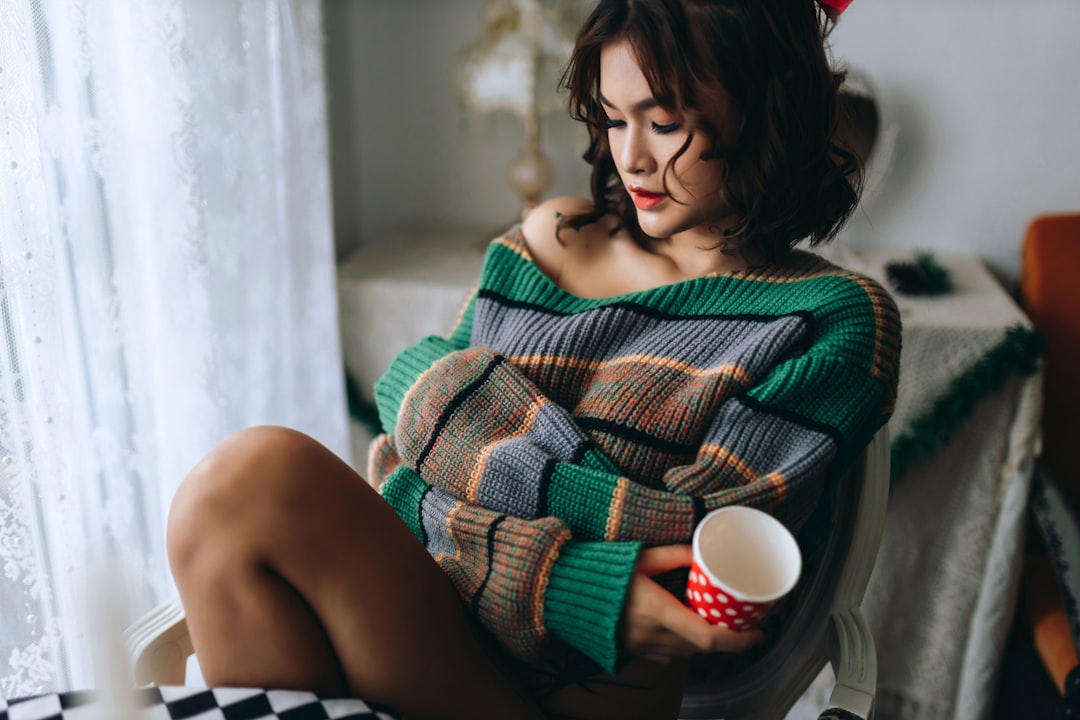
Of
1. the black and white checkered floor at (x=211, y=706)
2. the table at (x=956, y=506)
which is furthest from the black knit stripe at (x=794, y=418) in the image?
the table at (x=956, y=506)

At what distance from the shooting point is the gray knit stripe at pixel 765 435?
764mm

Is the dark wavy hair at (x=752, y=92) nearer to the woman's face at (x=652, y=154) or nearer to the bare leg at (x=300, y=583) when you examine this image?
the woman's face at (x=652, y=154)

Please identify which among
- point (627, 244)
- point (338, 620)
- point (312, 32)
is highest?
point (312, 32)

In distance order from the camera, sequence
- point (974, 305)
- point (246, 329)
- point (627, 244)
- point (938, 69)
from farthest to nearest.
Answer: point (938, 69) → point (974, 305) → point (246, 329) → point (627, 244)

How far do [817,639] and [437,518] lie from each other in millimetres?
424

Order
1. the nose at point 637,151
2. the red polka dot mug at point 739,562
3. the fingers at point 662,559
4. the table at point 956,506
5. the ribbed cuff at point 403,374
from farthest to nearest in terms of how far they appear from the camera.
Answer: the table at point 956,506 → the ribbed cuff at point 403,374 → the nose at point 637,151 → the fingers at point 662,559 → the red polka dot mug at point 739,562

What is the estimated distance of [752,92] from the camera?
0.80m

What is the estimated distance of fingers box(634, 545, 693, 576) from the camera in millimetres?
721

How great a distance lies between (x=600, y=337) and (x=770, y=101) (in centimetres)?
29

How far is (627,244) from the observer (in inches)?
39.6

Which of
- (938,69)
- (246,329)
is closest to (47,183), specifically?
(246,329)

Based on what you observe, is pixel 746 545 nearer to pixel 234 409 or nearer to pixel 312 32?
pixel 234 409

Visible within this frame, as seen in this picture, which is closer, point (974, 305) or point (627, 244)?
point (627, 244)

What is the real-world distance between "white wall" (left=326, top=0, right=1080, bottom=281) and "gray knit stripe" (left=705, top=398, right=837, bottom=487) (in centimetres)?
108
